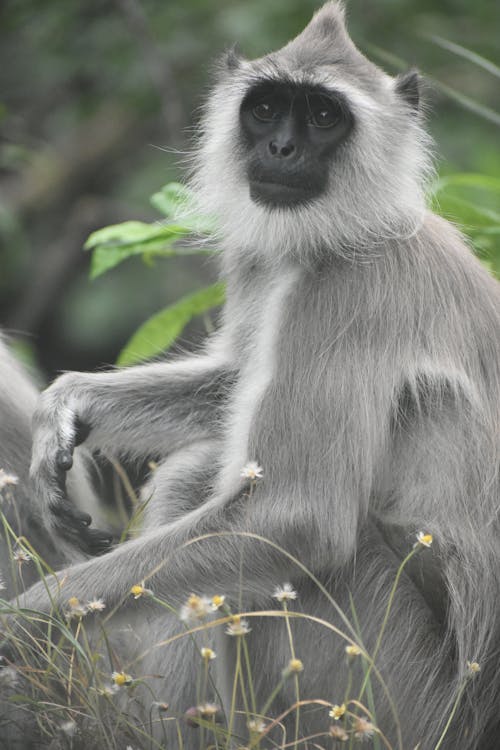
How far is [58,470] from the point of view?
417 centimetres

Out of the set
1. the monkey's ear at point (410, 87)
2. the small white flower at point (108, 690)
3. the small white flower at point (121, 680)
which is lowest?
the small white flower at point (108, 690)

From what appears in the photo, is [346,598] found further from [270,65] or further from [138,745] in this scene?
[270,65]

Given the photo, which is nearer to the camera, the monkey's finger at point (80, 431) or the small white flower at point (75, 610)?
the small white flower at point (75, 610)

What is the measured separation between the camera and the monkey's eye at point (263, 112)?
164 inches

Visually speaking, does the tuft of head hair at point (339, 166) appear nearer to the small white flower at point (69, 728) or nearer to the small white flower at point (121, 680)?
the small white flower at point (121, 680)

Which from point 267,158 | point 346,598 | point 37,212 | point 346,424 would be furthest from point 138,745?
point 37,212

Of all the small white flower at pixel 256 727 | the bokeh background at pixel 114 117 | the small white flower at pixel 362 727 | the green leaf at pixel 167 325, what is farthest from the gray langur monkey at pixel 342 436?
the bokeh background at pixel 114 117

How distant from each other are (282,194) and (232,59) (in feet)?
2.49

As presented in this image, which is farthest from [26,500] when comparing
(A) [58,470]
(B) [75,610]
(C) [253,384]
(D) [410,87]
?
(D) [410,87]

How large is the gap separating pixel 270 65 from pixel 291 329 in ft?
2.91

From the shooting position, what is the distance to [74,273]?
35.4ft

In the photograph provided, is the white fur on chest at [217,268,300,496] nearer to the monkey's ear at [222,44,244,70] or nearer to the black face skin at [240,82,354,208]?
the black face skin at [240,82,354,208]

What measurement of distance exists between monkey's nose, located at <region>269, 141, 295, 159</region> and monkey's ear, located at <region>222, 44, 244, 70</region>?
2.09 feet

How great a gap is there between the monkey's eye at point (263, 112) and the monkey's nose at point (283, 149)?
17cm
